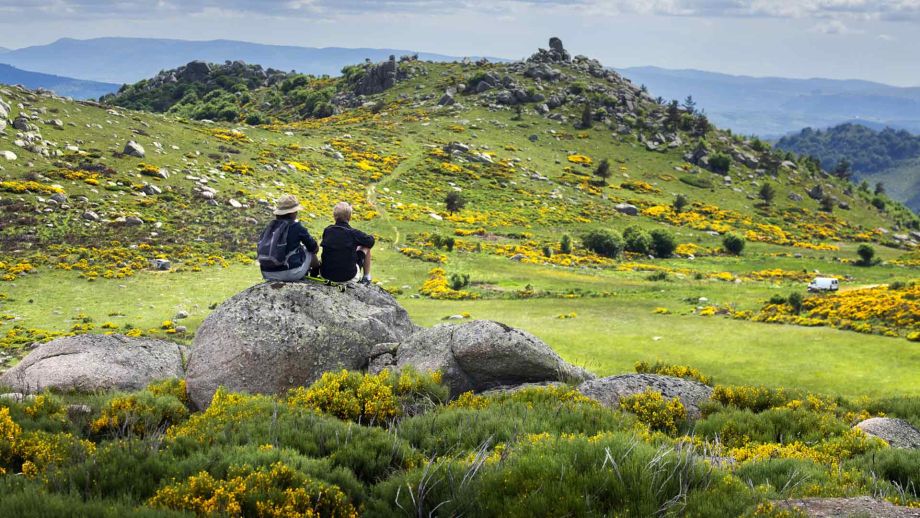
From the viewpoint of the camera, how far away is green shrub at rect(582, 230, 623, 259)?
67.6 meters

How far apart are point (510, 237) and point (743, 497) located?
6216 cm

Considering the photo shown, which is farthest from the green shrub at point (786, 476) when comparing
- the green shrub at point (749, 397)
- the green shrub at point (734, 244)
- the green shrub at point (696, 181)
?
the green shrub at point (696, 181)

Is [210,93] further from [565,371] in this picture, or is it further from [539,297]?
[565,371]

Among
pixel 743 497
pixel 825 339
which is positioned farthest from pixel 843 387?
pixel 743 497

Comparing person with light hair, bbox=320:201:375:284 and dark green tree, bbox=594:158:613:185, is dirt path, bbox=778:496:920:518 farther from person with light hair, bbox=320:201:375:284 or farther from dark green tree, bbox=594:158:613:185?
dark green tree, bbox=594:158:613:185

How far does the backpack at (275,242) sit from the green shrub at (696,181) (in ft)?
376

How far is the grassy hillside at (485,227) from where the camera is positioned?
2989 cm

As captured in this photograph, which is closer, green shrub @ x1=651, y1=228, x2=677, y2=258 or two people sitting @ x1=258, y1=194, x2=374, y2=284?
two people sitting @ x1=258, y1=194, x2=374, y2=284

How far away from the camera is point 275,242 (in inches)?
561

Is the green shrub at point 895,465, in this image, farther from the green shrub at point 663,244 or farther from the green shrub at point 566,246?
the green shrub at point 663,244

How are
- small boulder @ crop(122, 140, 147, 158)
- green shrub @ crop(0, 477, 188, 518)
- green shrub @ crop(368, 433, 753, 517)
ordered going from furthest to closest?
1. small boulder @ crop(122, 140, 147, 158)
2. green shrub @ crop(368, 433, 753, 517)
3. green shrub @ crop(0, 477, 188, 518)

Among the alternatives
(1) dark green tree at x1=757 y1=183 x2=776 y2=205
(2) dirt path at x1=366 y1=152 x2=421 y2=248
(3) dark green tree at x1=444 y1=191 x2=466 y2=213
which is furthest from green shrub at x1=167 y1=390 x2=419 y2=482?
(1) dark green tree at x1=757 y1=183 x2=776 y2=205

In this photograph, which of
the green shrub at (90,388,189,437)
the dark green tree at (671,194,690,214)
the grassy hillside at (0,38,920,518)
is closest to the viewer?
the grassy hillside at (0,38,920,518)

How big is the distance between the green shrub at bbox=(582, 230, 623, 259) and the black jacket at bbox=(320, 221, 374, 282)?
5543 centimetres
